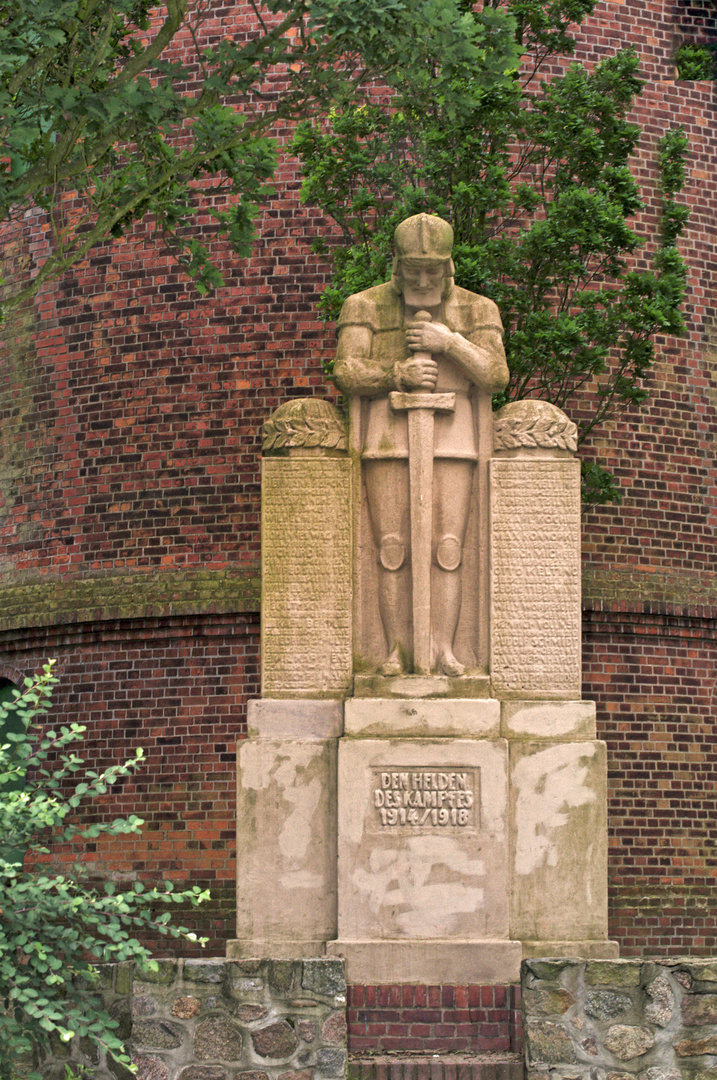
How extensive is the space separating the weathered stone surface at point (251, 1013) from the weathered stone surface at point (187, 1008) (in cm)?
17

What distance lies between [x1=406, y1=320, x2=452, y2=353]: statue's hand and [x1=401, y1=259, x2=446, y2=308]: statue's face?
165 mm

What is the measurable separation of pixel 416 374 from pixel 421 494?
0.58m

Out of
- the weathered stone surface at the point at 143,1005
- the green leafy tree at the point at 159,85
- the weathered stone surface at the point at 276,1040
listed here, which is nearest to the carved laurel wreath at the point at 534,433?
the green leafy tree at the point at 159,85

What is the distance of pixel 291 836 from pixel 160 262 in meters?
7.53

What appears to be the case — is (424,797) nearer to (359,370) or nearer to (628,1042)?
(628,1042)

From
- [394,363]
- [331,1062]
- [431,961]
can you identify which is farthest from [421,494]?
[331,1062]

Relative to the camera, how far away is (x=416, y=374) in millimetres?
7129

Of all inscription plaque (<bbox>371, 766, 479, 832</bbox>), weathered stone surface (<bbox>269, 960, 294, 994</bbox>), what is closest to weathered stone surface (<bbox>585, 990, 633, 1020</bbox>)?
inscription plaque (<bbox>371, 766, 479, 832</bbox>)

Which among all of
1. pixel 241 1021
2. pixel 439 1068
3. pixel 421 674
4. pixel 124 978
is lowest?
pixel 439 1068

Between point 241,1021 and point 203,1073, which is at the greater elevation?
point 241,1021

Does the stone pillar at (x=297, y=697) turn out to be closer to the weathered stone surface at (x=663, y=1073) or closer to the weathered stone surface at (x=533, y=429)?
the weathered stone surface at (x=533, y=429)

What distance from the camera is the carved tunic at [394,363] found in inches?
284

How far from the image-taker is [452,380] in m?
7.27

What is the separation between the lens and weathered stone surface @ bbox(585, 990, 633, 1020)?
19.3ft
